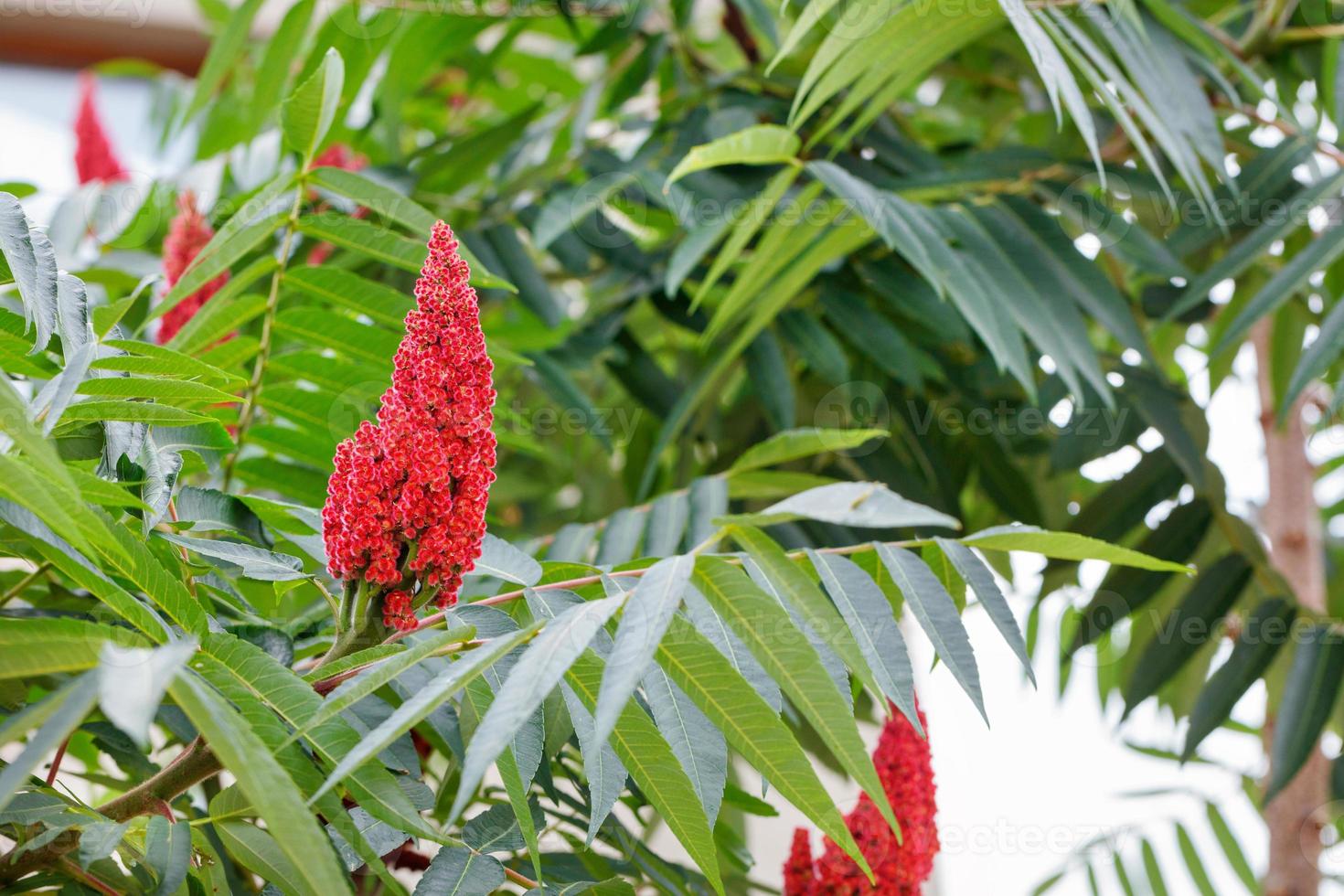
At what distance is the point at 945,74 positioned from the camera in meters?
1.17

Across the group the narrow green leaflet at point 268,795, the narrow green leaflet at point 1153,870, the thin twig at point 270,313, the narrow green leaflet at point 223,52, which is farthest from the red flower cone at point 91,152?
the narrow green leaflet at point 1153,870

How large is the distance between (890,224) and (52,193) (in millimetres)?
663

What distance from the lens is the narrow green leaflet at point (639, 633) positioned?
0.34 meters

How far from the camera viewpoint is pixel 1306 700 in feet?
2.70

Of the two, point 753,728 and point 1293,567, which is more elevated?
point 1293,567

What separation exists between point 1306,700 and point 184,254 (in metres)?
0.80

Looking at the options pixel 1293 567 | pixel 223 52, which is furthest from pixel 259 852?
pixel 1293 567

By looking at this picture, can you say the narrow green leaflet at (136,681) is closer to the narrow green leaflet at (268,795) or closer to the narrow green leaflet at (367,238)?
the narrow green leaflet at (268,795)

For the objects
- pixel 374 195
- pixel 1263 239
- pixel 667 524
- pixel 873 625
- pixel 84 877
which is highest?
pixel 1263 239

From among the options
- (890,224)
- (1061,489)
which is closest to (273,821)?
(890,224)

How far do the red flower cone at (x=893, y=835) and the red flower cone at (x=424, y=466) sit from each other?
27 cm

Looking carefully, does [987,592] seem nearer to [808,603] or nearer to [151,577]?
[808,603]

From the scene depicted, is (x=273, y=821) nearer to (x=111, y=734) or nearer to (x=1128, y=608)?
(x=111, y=734)

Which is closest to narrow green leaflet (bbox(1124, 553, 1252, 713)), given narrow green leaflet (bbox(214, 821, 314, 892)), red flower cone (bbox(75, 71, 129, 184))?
narrow green leaflet (bbox(214, 821, 314, 892))
